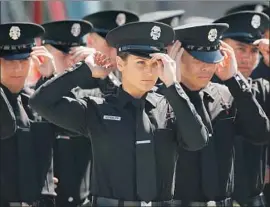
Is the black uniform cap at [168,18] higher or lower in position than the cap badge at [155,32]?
lower

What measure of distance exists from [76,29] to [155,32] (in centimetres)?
175

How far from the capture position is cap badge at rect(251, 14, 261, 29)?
602cm

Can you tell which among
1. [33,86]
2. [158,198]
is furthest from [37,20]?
[158,198]

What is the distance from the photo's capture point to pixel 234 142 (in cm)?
562

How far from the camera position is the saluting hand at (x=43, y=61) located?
541 cm

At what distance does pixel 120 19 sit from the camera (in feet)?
22.2

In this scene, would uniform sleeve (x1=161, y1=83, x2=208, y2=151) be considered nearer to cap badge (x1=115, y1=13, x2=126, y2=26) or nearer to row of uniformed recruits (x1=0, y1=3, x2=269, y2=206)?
row of uniformed recruits (x1=0, y1=3, x2=269, y2=206)

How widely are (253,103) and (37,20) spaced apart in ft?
16.1

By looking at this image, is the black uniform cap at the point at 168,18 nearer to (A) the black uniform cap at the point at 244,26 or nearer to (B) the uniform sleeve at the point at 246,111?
(A) the black uniform cap at the point at 244,26

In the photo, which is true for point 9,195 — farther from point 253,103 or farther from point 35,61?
point 253,103

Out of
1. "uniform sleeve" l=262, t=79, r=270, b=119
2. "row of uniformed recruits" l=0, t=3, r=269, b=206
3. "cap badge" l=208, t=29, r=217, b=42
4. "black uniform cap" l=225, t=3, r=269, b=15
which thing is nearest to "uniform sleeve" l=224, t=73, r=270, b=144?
"row of uniformed recruits" l=0, t=3, r=269, b=206

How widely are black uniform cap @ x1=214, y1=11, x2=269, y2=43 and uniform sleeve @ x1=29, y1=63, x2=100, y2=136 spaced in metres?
1.68

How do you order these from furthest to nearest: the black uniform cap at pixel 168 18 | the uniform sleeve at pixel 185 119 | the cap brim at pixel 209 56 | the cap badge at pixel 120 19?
the black uniform cap at pixel 168 18 → the cap badge at pixel 120 19 → the cap brim at pixel 209 56 → the uniform sleeve at pixel 185 119

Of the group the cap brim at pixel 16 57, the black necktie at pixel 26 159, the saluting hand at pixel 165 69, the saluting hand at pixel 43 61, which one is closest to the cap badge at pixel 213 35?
the saluting hand at pixel 165 69
